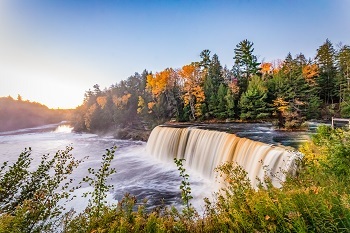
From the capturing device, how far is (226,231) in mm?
2568

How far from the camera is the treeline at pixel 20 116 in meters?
59.2

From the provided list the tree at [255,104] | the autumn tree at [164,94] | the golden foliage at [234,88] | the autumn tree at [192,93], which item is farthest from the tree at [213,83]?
the autumn tree at [164,94]

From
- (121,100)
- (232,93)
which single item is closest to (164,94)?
(121,100)

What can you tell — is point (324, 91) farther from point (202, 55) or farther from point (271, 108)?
point (202, 55)

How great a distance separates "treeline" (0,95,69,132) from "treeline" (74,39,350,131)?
102 ft

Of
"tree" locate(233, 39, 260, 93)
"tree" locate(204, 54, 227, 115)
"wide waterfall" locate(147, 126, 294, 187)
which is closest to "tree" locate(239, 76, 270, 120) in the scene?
"tree" locate(204, 54, 227, 115)

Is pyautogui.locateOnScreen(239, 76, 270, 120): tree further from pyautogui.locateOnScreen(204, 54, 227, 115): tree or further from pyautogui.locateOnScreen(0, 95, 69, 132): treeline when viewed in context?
pyautogui.locateOnScreen(0, 95, 69, 132): treeline

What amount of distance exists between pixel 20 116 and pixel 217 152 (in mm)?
74286

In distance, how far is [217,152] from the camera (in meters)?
12.1

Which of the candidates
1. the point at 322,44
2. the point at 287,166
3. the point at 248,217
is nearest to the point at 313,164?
the point at 287,166

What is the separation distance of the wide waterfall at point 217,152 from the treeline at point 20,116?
2177 inches

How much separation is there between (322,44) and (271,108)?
74.3ft

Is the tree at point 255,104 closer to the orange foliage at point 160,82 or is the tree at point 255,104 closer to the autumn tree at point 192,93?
the autumn tree at point 192,93

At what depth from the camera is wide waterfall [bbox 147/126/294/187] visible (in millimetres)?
7950
